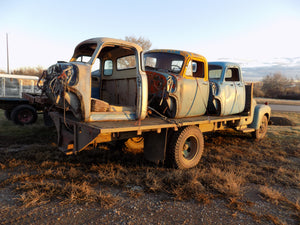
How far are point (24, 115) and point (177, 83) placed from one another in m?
7.86

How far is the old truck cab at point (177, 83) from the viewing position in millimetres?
4777

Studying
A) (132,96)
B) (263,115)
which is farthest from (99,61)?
(263,115)

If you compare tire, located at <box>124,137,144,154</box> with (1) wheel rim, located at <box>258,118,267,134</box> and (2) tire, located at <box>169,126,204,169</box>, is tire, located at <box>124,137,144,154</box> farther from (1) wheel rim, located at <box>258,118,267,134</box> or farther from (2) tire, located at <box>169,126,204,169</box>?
(1) wheel rim, located at <box>258,118,267,134</box>

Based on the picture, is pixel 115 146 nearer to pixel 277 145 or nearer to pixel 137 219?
pixel 137 219

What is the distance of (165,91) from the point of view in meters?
4.71

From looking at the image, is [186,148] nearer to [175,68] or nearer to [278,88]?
[175,68]

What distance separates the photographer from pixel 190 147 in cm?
507

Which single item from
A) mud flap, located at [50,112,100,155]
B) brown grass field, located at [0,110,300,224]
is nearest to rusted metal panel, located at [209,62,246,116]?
brown grass field, located at [0,110,300,224]

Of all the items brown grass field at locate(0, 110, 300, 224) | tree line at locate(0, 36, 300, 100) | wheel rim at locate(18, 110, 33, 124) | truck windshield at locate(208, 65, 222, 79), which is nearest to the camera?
brown grass field at locate(0, 110, 300, 224)

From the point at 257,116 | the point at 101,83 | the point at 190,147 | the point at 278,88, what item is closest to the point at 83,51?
the point at 101,83

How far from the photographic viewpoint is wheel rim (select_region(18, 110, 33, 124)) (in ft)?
31.4

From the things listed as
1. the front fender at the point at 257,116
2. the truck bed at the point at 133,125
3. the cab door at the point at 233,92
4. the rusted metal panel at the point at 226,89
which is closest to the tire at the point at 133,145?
the truck bed at the point at 133,125

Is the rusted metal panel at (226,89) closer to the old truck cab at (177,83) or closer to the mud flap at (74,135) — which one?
the old truck cab at (177,83)

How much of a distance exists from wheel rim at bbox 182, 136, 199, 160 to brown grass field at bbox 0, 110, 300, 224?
40 centimetres
